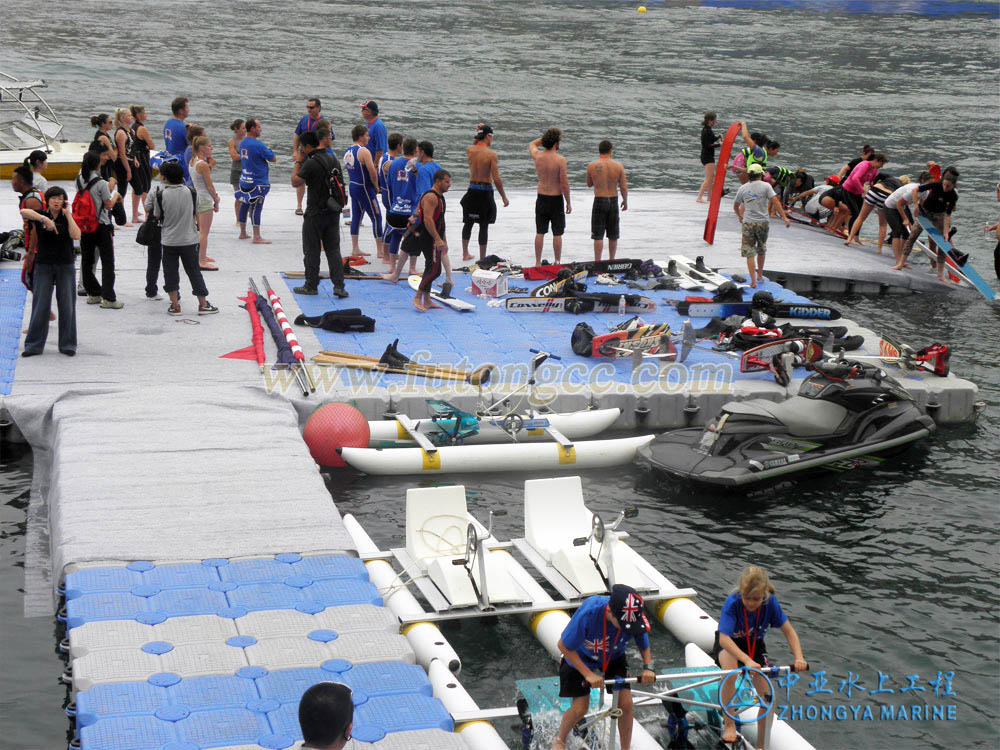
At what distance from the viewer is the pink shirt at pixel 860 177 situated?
21938mm

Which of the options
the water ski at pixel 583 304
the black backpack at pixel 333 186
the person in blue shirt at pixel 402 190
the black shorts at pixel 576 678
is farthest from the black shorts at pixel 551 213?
the black shorts at pixel 576 678

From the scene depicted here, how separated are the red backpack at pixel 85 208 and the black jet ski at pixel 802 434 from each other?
688 centimetres

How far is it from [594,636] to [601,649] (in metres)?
0.10

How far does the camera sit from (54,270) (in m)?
12.5

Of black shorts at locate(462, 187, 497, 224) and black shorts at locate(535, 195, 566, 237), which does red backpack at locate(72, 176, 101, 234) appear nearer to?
black shorts at locate(462, 187, 497, 224)

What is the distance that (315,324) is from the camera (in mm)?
14641

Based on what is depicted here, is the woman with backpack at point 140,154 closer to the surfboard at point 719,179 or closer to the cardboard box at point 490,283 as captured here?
the cardboard box at point 490,283

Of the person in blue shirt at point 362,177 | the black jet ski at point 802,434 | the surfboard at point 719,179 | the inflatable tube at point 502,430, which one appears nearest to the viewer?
the black jet ski at point 802,434

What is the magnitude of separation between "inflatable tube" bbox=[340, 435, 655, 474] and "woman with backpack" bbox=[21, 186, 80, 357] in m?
3.57

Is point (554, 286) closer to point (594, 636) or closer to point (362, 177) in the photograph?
point (362, 177)

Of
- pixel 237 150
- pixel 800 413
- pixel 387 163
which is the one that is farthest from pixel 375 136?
pixel 800 413

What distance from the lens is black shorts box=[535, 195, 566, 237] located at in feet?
56.4

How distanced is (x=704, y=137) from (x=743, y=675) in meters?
16.0

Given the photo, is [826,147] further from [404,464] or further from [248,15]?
[248,15]
